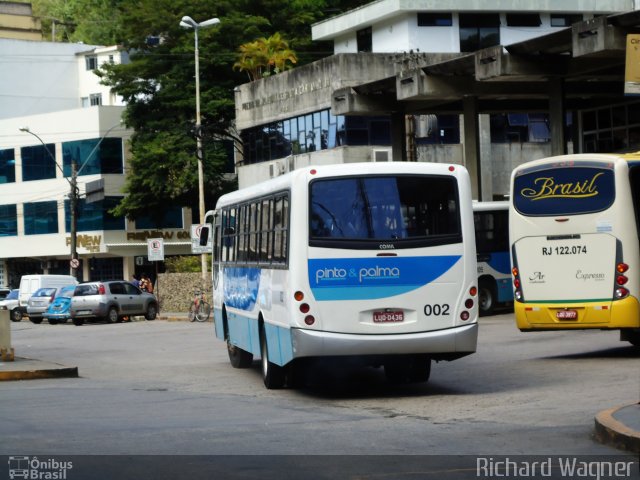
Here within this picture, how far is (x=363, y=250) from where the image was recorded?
648 inches

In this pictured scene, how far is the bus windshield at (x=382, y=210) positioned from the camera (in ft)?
54.3

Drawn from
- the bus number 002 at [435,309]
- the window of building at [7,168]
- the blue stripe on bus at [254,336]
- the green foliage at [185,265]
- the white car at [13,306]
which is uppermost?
the window of building at [7,168]

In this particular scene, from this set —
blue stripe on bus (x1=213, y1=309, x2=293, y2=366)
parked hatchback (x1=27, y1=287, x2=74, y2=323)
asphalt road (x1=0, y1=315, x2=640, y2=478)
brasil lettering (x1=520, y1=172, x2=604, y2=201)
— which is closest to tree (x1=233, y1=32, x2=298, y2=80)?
parked hatchback (x1=27, y1=287, x2=74, y2=323)

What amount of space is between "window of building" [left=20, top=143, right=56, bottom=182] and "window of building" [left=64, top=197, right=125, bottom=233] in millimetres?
4920

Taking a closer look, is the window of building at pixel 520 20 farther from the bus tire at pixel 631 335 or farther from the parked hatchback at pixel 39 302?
the bus tire at pixel 631 335

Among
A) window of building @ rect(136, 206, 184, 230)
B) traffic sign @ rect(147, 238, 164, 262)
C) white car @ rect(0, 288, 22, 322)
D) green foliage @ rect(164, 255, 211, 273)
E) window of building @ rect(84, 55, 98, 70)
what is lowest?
white car @ rect(0, 288, 22, 322)

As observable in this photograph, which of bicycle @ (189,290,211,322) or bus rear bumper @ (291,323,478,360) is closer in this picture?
bus rear bumper @ (291,323,478,360)

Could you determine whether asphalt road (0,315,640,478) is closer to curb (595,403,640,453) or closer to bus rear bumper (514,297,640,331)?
curb (595,403,640,453)

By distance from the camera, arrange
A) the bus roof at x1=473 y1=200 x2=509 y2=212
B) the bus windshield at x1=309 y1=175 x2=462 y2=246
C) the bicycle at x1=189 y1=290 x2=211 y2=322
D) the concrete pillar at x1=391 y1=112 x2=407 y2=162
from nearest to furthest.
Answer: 1. the bus windshield at x1=309 y1=175 x2=462 y2=246
2. the bus roof at x1=473 y1=200 x2=509 y2=212
3. the concrete pillar at x1=391 y1=112 x2=407 y2=162
4. the bicycle at x1=189 y1=290 x2=211 y2=322

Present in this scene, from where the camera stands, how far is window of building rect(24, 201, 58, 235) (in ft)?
257

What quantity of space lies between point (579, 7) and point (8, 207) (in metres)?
38.1

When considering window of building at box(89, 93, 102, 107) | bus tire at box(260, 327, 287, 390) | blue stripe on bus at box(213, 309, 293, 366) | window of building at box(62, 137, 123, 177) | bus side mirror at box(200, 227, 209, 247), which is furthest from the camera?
window of building at box(89, 93, 102, 107)

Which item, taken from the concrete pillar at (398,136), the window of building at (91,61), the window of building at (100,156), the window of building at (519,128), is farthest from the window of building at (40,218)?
the concrete pillar at (398,136)

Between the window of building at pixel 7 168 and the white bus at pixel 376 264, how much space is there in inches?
2636
